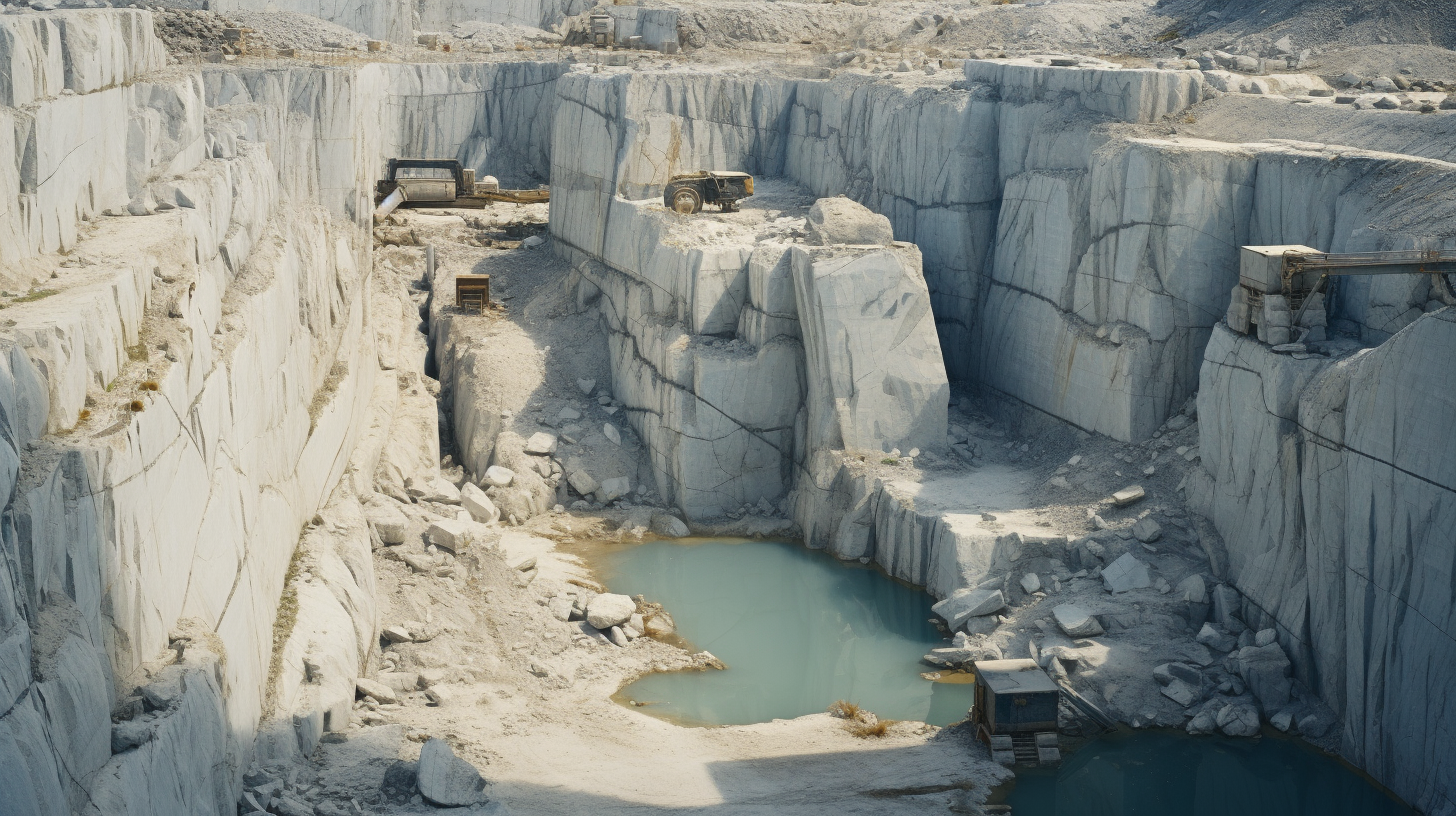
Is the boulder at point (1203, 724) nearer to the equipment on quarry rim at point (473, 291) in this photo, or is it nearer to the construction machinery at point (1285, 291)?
the construction machinery at point (1285, 291)

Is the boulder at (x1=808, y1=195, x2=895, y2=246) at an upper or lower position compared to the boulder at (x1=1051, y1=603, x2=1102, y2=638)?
upper

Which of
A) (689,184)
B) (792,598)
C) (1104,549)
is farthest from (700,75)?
(1104,549)

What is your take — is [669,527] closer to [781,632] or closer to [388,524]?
[781,632]

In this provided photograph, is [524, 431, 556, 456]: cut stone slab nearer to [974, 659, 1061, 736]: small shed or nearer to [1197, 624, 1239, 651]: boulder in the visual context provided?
[974, 659, 1061, 736]: small shed

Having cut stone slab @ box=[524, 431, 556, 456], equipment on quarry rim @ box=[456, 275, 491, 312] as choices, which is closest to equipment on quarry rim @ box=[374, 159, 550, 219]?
equipment on quarry rim @ box=[456, 275, 491, 312]

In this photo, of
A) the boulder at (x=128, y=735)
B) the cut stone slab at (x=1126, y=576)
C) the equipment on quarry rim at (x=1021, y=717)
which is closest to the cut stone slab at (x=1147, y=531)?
the cut stone slab at (x=1126, y=576)

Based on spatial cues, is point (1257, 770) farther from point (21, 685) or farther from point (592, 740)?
point (21, 685)
